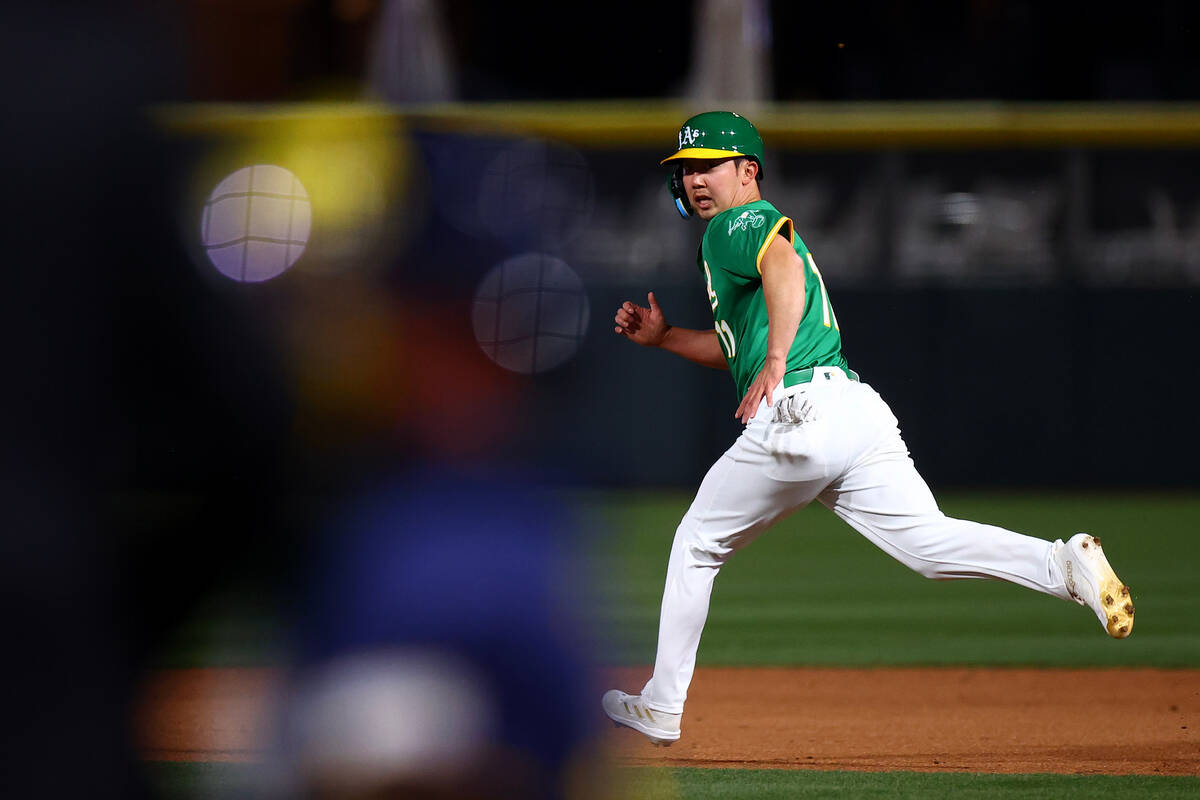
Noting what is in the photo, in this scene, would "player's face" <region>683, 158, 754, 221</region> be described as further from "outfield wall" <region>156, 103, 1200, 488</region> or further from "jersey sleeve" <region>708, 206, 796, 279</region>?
"outfield wall" <region>156, 103, 1200, 488</region>

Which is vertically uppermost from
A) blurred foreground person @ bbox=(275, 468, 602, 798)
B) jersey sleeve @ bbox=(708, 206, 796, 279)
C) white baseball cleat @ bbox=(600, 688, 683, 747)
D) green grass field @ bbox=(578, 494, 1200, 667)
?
jersey sleeve @ bbox=(708, 206, 796, 279)

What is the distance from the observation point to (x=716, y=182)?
3.48 m

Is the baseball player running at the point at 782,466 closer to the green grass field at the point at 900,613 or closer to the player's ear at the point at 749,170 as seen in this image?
the player's ear at the point at 749,170

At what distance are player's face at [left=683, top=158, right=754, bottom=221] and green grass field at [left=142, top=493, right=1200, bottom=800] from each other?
0.99m

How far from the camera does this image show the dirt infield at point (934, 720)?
3816mm

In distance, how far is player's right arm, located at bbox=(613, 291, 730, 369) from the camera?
154 inches

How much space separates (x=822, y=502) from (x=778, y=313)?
456 millimetres

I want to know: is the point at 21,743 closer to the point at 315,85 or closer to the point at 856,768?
the point at 856,768

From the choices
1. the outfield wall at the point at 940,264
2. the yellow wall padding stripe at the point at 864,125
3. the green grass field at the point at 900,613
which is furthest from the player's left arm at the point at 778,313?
the yellow wall padding stripe at the point at 864,125

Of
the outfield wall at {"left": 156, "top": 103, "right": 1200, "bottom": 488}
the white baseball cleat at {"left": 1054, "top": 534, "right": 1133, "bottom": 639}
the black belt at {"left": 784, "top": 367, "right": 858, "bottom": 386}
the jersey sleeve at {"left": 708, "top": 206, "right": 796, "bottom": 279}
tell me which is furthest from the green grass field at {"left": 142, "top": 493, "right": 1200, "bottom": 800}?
the jersey sleeve at {"left": 708, "top": 206, "right": 796, "bottom": 279}

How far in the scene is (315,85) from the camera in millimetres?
16031

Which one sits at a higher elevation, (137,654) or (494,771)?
(137,654)

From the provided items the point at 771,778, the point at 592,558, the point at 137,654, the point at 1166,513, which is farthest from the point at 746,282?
the point at 1166,513

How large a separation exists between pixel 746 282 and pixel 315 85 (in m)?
13.5
